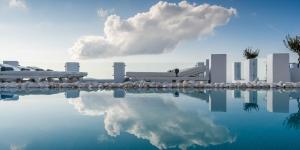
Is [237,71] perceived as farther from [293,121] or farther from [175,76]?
[293,121]

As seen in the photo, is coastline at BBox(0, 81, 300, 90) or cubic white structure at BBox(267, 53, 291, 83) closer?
coastline at BBox(0, 81, 300, 90)

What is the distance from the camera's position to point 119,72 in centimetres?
1797

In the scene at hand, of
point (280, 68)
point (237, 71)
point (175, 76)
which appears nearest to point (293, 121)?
point (280, 68)

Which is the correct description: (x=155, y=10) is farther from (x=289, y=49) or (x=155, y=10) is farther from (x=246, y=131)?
(x=246, y=131)

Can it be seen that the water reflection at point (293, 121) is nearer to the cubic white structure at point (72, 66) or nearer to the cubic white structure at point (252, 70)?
the cubic white structure at point (252, 70)

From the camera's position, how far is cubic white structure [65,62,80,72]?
1897cm

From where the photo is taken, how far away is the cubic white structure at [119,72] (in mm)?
17797

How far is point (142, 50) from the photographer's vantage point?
17312 millimetres

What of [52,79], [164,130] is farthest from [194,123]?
[52,79]

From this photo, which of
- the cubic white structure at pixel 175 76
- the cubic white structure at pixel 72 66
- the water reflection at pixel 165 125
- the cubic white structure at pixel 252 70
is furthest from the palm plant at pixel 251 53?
the water reflection at pixel 165 125

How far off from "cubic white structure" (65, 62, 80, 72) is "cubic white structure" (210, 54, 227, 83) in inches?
325

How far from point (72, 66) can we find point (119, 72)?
3.23 metres

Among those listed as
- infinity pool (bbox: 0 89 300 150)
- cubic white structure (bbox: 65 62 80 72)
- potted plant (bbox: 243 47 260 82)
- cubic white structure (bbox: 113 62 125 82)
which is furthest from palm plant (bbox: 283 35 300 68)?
cubic white structure (bbox: 65 62 80 72)

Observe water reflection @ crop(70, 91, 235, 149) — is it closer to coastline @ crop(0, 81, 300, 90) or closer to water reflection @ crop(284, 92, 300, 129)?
water reflection @ crop(284, 92, 300, 129)
